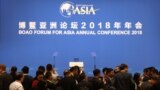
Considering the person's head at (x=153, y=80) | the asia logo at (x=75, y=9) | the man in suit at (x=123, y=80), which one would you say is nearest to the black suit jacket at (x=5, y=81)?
the man in suit at (x=123, y=80)

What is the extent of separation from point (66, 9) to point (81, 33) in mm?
967

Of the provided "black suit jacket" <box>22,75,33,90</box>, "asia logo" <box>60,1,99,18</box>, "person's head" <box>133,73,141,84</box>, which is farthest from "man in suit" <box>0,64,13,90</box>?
"asia logo" <box>60,1,99,18</box>

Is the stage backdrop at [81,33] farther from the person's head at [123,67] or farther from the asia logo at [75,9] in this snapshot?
the person's head at [123,67]

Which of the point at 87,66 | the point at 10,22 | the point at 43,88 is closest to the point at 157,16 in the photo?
the point at 87,66

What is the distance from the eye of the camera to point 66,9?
13.3 metres

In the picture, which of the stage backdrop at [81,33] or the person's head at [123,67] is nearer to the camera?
the person's head at [123,67]

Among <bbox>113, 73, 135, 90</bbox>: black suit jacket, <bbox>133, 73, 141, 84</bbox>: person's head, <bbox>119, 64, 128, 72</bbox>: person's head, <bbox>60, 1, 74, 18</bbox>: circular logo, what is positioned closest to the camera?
<bbox>133, 73, 141, 84</bbox>: person's head

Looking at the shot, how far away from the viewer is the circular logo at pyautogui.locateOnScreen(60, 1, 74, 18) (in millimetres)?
13305

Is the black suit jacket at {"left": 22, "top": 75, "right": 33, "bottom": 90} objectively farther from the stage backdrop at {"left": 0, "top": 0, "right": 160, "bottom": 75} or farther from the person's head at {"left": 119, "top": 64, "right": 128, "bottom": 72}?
the stage backdrop at {"left": 0, "top": 0, "right": 160, "bottom": 75}

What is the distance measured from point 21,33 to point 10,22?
526mm

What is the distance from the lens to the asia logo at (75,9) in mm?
13211

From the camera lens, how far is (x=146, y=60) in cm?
1325

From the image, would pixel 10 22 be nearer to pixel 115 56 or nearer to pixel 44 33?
pixel 44 33

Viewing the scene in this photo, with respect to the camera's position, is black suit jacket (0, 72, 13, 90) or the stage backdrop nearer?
black suit jacket (0, 72, 13, 90)
